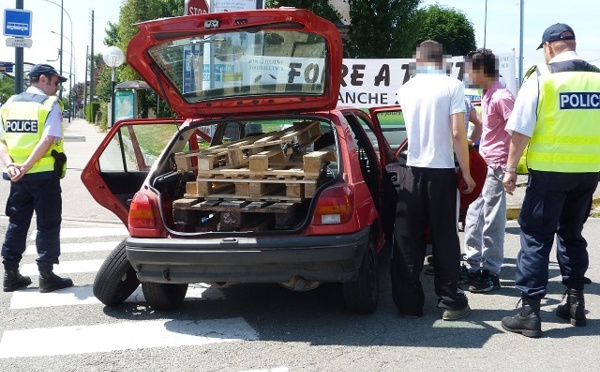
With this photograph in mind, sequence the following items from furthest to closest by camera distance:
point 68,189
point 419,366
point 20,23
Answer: point 20,23
point 68,189
point 419,366

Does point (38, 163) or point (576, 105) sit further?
point (38, 163)

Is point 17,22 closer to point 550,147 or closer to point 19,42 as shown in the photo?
point 19,42

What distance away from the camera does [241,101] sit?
5133 mm

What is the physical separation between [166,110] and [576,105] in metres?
22.7

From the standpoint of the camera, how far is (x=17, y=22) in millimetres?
12562

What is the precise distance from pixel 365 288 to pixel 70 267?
350 cm

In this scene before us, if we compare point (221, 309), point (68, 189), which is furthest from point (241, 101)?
point (68, 189)

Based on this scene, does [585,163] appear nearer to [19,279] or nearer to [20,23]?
[19,279]

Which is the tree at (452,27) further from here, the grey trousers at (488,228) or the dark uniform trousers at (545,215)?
the dark uniform trousers at (545,215)

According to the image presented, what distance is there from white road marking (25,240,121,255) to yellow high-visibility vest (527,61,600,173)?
16.9 ft

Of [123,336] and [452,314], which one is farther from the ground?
[452,314]

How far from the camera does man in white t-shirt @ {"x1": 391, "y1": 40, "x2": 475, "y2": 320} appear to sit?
458 cm

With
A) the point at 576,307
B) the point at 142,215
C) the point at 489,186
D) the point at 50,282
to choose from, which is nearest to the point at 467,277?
the point at 489,186

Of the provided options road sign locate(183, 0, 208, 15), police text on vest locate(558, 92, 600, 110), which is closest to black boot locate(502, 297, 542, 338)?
police text on vest locate(558, 92, 600, 110)
